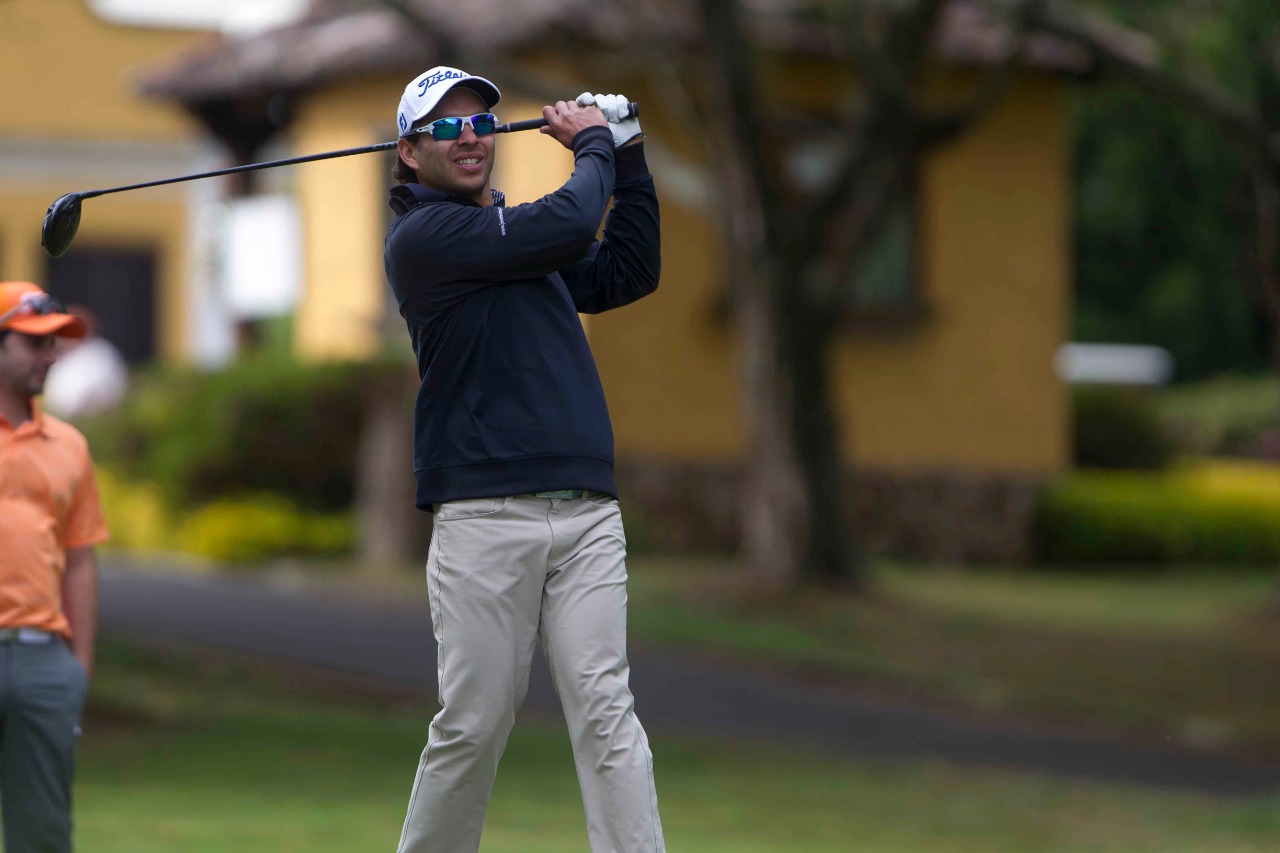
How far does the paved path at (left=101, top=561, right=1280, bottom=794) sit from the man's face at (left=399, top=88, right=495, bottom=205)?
20.3 feet

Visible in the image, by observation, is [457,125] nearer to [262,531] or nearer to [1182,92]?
[1182,92]

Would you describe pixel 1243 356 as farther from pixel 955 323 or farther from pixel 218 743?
pixel 218 743

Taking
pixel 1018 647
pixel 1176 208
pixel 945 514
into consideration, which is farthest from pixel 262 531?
pixel 1176 208

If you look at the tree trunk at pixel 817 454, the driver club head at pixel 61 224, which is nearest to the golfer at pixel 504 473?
the driver club head at pixel 61 224

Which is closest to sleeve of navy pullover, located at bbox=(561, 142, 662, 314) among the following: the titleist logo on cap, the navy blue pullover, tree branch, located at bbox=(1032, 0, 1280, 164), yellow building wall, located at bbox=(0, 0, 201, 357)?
the navy blue pullover

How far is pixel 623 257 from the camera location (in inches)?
197

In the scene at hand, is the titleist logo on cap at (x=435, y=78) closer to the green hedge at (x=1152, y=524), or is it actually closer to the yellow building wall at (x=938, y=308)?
the yellow building wall at (x=938, y=308)

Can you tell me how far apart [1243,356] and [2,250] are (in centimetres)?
2394

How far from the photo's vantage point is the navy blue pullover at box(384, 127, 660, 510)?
4547 mm

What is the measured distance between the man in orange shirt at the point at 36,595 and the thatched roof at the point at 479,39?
9732mm

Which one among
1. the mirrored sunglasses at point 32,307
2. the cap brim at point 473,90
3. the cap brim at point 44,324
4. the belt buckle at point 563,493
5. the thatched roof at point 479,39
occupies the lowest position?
the belt buckle at point 563,493

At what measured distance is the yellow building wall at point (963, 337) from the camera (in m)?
17.9

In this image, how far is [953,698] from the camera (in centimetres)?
1194

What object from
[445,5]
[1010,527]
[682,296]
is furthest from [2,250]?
[1010,527]
